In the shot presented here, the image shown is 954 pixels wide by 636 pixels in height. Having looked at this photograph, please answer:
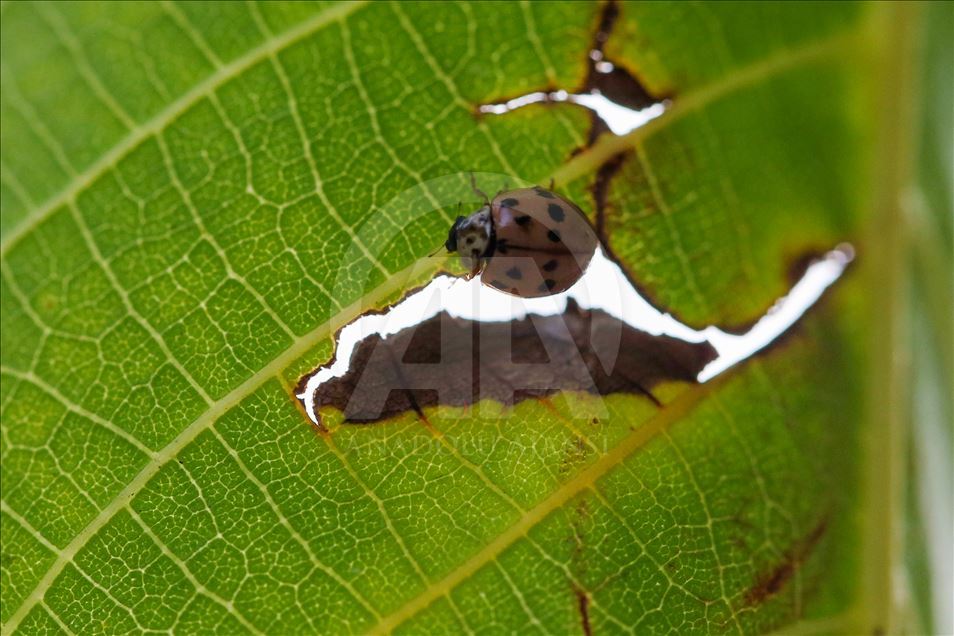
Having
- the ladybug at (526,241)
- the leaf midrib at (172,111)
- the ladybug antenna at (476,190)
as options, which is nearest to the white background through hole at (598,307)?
the ladybug at (526,241)

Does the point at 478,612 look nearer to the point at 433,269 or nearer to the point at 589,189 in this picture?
the point at 433,269

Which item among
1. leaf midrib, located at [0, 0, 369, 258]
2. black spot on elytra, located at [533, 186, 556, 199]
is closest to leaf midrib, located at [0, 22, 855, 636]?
leaf midrib, located at [0, 0, 369, 258]

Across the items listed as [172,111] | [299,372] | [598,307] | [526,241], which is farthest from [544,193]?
[172,111]

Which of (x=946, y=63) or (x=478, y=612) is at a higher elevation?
(x=946, y=63)

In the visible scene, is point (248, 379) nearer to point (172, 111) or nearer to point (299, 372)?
point (299, 372)

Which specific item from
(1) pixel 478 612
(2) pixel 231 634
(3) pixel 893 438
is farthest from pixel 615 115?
(2) pixel 231 634
